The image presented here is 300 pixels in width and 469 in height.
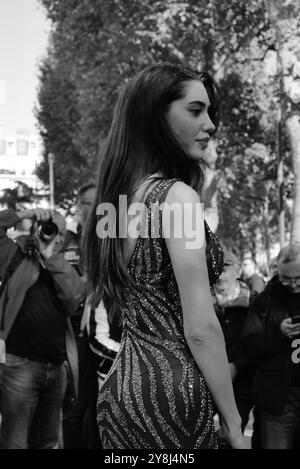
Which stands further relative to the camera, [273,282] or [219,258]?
[273,282]

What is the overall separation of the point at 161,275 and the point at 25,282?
269cm

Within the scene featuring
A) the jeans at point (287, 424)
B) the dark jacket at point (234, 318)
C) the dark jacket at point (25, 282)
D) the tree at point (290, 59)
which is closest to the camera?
the dark jacket at point (25, 282)

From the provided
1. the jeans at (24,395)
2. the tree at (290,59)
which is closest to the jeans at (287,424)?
the jeans at (24,395)

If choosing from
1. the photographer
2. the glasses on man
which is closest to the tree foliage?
the glasses on man

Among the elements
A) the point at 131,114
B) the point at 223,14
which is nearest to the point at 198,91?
the point at 131,114

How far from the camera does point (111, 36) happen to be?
19438 mm

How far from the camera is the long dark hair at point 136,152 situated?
213 centimetres

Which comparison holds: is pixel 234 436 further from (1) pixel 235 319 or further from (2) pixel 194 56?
(2) pixel 194 56

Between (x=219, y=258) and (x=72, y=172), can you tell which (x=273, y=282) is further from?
(x=72, y=172)

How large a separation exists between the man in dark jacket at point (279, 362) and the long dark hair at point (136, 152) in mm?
2705

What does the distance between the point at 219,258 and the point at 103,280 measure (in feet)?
1.18

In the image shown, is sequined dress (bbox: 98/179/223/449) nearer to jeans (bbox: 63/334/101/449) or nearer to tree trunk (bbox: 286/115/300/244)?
jeans (bbox: 63/334/101/449)

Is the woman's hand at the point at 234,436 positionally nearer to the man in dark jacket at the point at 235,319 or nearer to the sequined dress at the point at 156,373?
the sequined dress at the point at 156,373

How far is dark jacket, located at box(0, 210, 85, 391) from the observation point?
4480 millimetres
